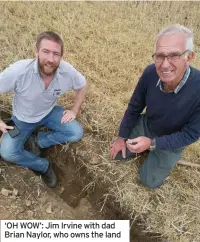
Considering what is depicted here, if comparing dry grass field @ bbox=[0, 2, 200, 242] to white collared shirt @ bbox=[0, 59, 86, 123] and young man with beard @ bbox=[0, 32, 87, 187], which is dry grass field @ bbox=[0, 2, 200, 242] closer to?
young man with beard @ bbox=[0, 32, 87, 187]

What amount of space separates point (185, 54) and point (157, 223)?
63.4 inches

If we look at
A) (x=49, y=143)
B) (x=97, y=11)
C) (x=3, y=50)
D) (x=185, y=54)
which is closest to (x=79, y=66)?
(x=3, y=50)

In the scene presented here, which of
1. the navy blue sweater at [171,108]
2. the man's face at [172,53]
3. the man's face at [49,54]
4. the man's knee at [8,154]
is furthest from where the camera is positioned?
the man's knee at [8,154]

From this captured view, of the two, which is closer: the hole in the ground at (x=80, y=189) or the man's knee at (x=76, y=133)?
the hole in the ground at (x=80, y=189)

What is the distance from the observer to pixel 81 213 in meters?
3.72

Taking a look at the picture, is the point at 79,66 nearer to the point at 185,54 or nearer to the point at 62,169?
the point at 62,169

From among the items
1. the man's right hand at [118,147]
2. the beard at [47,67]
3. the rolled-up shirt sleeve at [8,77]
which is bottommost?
the man's right hand at [118,147]

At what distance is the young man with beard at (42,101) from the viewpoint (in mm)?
3123

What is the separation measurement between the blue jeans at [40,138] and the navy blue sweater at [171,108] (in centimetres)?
75

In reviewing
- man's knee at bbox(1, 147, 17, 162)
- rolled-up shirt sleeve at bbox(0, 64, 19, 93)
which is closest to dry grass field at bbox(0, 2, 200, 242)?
man's knee at bbox(1, 147, 17, 162)

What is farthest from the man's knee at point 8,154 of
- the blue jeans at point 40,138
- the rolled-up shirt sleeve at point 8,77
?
the rolled-up shirt sleeve at point 8,77

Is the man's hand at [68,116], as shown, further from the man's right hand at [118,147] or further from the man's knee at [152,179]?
the man's knee at [152,179]

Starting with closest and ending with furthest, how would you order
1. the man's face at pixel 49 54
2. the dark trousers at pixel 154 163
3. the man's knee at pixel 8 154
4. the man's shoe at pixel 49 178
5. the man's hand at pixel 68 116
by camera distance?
the man's face at pixel 49 54 < the dark trousers at pixel 154 163 < the man's knee at pixel 8 154 < the man's hand at pixel 68 116 < the man's shoe at pixel 49 178

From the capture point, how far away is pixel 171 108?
9.86ft
